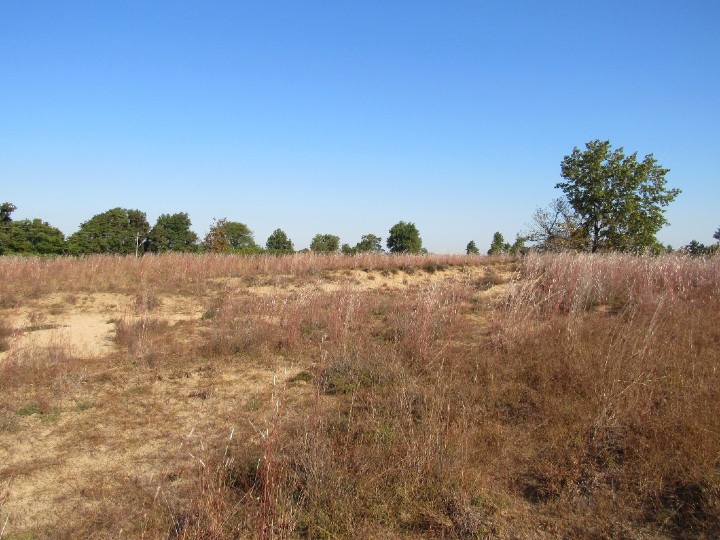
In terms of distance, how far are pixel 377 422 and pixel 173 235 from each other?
4050 cm

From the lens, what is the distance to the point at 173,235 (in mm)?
40094

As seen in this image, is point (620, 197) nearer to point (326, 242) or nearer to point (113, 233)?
point (326, 242)

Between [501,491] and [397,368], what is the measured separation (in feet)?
6.12

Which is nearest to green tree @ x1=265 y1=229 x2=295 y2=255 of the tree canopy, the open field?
the tree canopy

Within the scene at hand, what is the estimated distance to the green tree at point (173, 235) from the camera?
3916cm

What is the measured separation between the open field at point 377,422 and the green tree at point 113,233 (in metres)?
29.8

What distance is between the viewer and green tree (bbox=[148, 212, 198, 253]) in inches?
1542

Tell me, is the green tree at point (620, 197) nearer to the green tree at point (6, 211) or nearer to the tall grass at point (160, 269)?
the tall grass at point (160, 269)

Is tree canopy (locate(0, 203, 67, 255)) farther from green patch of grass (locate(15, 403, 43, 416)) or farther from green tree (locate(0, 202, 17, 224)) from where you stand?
green patch of grass (locate(15, 403, 43, 416))

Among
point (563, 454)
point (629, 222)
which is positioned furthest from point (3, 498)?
point (629, 222)

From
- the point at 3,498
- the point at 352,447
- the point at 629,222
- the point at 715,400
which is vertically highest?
the point at 629,222

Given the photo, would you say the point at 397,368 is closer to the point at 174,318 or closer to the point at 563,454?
the point at 563,454

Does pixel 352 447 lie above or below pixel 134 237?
below

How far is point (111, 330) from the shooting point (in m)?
7.49
